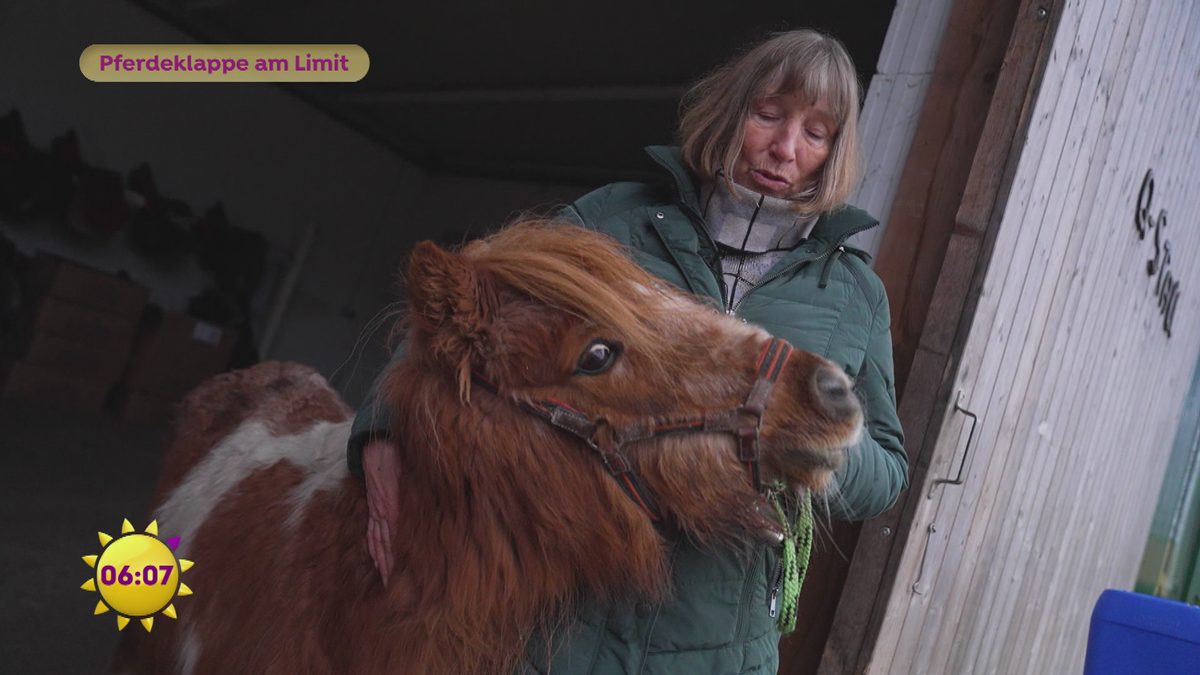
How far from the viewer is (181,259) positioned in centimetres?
953

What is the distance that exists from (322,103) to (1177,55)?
9.63 m

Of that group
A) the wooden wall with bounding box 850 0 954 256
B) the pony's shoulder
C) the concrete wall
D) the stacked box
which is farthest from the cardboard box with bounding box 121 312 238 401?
the wooden wall with bounding box 850 0 954 256

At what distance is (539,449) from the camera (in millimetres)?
1366

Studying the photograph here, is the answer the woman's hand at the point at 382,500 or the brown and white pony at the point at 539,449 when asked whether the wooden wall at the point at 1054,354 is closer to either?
the brown and white pony at the point at 539,449

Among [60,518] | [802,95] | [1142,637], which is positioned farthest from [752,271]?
[60,518]

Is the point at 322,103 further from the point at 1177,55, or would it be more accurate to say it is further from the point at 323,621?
the point at 323,621

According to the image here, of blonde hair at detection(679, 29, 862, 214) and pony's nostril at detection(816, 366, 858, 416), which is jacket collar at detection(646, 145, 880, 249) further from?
pony's nostril at detection(816, 366, 858, 416)

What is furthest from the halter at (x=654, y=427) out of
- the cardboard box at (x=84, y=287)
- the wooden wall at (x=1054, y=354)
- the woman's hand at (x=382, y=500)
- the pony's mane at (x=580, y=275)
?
the cardboard box at (x=84, y=287)

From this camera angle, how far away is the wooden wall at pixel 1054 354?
2312 millimetres

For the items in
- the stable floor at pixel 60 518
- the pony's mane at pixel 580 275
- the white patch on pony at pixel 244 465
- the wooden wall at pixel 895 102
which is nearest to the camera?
the pony's mane at pixel 580 275

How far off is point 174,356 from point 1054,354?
840 cm

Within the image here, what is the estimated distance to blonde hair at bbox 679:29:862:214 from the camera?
5.58ft

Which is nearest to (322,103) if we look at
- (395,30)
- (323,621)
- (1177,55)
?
(395,30)

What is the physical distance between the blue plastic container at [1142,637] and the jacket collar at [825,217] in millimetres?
1176
